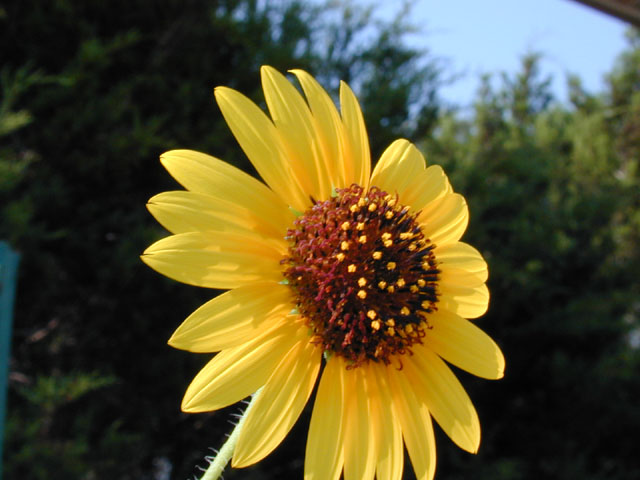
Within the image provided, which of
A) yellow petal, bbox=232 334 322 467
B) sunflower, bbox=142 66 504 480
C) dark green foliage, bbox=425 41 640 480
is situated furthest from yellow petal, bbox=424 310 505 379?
dark green foliage, bbox=425 41 640 480

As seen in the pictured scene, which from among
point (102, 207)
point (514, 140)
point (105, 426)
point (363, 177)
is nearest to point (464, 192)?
point (514, 140)

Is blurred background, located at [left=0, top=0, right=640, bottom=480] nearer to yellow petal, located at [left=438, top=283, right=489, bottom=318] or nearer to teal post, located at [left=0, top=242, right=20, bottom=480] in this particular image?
teal post, located at [left=0, top=242, right=20, bottom=480]

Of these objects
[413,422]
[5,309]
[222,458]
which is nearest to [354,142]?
[413,422]

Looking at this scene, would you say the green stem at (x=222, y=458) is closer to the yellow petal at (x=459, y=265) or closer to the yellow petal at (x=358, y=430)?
the yellow petal at (x=358, y=430)

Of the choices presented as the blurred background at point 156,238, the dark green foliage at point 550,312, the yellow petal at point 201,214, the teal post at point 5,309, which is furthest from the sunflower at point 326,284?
the dark green foliage at point 550,312

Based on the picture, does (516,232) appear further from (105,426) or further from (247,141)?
(247,141)

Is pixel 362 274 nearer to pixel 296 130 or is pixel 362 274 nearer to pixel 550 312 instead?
pixel 296 130
